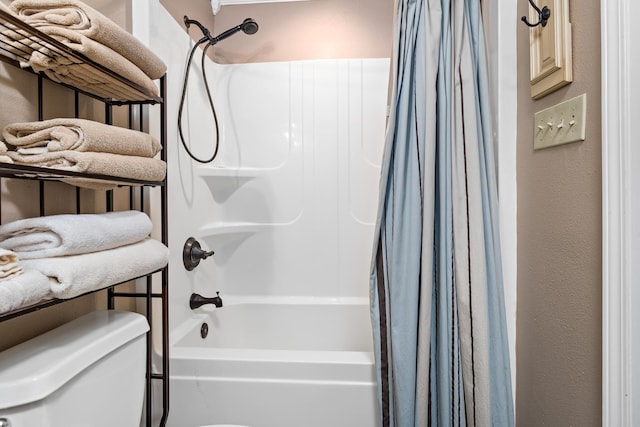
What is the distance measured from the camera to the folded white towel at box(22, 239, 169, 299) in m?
0.80

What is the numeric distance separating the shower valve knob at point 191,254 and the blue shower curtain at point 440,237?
0.90m

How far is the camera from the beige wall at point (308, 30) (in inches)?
90.2

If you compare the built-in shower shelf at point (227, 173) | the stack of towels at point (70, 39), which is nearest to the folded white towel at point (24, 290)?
the stack of towels at point (70, 39)

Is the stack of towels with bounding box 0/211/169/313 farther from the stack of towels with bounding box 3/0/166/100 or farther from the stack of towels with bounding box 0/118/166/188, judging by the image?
the stack of towels with bounding box 3/0/166/100

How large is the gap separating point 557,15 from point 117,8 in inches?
52.2

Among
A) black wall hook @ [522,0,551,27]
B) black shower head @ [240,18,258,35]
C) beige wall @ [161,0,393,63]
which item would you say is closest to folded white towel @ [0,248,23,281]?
black wall hook @ [522,0,551,27]

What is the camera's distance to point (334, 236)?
7.60 ft

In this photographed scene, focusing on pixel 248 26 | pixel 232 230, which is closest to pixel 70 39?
pixel 248 26

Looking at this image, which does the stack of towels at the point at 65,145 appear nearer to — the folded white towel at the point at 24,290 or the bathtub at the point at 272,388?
the folded white towel at the point at 24,290

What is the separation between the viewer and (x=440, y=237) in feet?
4.24

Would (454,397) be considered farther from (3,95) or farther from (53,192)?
(3,95)

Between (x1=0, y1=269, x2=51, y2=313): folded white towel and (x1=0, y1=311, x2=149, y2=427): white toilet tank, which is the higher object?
(x1=0, y1=269, x2=51, y2=313): folded white towel

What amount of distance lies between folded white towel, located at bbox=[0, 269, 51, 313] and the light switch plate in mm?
1213

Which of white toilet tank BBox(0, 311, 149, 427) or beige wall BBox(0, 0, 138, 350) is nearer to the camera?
white toilet tank BBox(0, 311, 149, 427)
